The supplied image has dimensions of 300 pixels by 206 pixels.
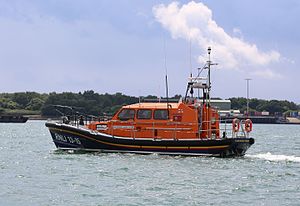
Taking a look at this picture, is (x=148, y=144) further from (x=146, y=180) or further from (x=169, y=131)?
(x=146, y=180)

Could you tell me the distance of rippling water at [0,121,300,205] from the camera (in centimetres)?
1745

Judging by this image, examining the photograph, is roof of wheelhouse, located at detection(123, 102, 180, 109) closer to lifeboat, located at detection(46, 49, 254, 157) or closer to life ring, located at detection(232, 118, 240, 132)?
lifeboat, located at detection(46, 49, 254, 157)

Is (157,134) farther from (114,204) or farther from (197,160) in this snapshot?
(114,204)

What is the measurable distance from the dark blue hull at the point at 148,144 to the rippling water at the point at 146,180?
1.40 feet

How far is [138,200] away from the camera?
56.4 ft

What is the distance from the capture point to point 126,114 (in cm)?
2917

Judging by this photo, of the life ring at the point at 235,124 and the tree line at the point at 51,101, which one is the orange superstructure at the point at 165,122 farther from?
the tree line at the point at 51,101

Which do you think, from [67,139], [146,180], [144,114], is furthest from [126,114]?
[146,180]

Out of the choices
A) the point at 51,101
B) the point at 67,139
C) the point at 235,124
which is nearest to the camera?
the point at 235,124

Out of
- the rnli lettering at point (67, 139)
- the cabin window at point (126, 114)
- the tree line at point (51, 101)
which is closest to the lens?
the cabin window at point (126, 114)

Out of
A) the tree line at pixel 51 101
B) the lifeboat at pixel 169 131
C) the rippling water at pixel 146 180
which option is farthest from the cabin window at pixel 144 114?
the tree line at pixel 51 101

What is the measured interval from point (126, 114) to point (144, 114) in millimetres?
841

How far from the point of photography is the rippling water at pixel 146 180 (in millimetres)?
17453

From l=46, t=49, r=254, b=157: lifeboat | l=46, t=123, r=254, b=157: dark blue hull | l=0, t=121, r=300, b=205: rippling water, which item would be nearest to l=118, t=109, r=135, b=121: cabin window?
l=46, t=49, r=254, b=157: lifeboat
